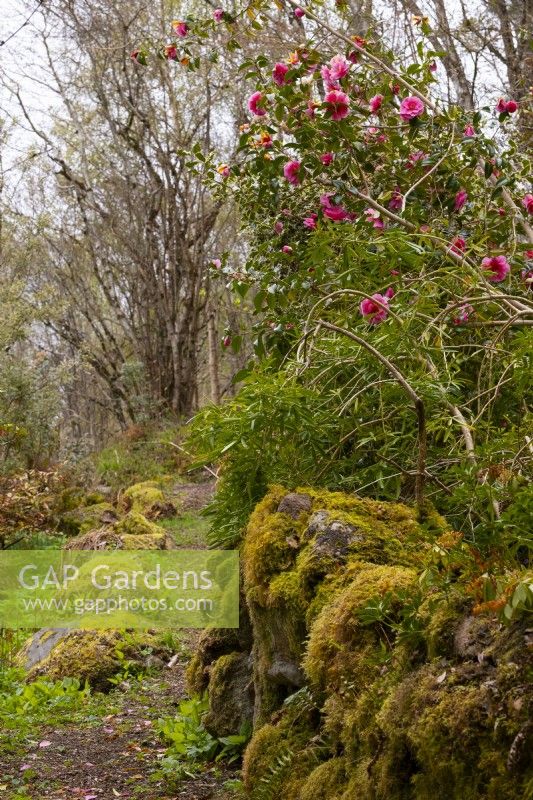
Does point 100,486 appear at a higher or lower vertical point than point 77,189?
lower

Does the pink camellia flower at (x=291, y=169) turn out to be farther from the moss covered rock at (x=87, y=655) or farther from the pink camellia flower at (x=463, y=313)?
the moss covered rock at (x=87, y=655)

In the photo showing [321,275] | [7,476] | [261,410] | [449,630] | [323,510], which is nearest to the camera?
[449,630]

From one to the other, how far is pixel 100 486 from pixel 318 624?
10845mm

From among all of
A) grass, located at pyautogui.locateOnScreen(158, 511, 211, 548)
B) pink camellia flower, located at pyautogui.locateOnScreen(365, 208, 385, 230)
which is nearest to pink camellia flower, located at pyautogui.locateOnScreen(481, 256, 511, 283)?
pink camellia flower, located at pyautogui.locateOnScreen(365, 208, 385, 230)

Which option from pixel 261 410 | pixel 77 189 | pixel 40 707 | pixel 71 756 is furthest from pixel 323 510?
pixel 77 189

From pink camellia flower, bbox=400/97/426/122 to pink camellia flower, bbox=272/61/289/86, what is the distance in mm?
661

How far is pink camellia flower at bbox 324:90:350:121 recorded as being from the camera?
12.9 ft

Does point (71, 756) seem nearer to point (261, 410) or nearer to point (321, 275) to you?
point (261, 410)

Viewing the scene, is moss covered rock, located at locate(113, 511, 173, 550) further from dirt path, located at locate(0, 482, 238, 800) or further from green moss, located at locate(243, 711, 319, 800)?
green moss, located at locate(243, 711, 319, 800)

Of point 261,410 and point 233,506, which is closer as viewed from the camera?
point 261,410

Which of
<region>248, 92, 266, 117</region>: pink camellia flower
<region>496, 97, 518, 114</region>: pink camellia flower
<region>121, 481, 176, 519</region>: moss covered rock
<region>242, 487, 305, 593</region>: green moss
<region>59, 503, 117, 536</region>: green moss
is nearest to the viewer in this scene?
<region>242, 487, 305, 593</region>: green moss

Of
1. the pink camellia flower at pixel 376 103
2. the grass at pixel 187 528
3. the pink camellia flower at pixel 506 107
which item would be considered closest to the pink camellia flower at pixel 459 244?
the pink camellia flower at pixel 506 107

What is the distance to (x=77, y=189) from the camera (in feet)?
51.0

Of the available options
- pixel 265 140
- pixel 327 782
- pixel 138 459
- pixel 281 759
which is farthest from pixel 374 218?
pixel 138 459
